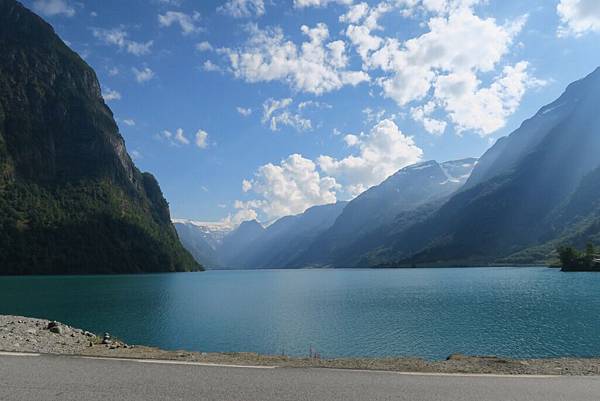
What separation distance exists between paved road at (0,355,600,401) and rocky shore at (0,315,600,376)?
3.16 metres

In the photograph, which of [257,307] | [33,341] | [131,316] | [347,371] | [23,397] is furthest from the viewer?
[257,307]

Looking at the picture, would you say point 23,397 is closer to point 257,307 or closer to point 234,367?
Answer: point 234,367

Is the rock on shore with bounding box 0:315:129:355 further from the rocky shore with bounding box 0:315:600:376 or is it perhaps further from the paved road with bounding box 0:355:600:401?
the paved road with bounding box 0:355:600:401

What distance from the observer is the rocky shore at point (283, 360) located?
2081cm

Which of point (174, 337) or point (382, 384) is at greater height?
point (382, 384)

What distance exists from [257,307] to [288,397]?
67.1 m

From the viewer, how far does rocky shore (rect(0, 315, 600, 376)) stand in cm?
2081

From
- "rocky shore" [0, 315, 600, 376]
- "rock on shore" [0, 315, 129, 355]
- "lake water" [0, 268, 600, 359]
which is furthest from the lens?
"lake water" [0, 268, 600, 359]

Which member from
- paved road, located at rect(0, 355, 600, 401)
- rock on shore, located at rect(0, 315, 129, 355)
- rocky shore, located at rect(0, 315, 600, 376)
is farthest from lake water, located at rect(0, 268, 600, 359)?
paved road, located at rect(0, 355, 600, 401)

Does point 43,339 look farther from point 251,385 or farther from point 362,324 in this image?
point 362,324

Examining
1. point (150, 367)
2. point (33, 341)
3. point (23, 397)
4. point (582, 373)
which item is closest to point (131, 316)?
point (33, 341)

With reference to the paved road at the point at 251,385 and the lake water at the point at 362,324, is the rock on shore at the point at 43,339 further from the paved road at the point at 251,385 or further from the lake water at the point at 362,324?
the lake water at the point at 362,324

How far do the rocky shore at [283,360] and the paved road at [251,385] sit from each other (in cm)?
316

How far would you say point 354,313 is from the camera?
2643 inches
